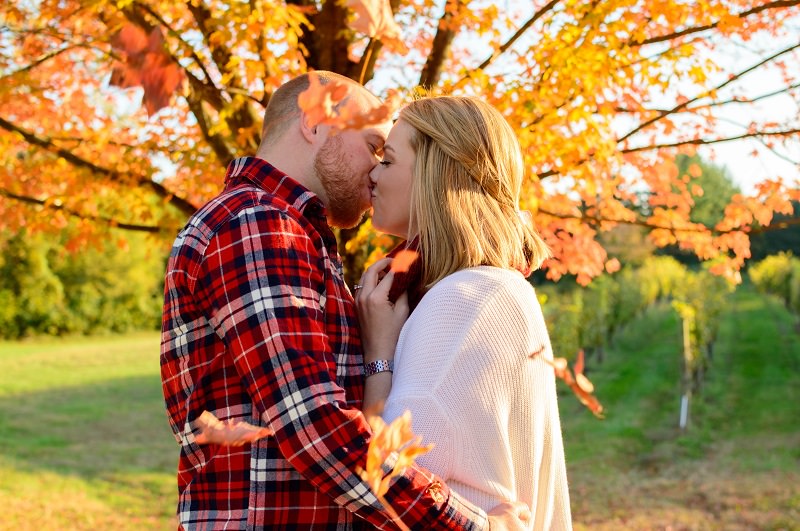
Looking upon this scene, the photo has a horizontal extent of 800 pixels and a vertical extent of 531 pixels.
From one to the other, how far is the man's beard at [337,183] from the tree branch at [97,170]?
2.08 meters

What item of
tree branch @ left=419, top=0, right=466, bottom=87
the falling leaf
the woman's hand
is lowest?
the woman's hand

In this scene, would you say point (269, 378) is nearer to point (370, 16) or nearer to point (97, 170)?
point (370, 16)

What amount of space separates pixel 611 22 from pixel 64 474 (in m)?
8.17

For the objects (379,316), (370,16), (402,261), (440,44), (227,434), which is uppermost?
(440,44)

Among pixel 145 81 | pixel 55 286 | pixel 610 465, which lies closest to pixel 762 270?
pixel 610 465

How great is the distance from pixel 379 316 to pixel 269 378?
368 mm

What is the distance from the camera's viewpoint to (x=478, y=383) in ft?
5.09

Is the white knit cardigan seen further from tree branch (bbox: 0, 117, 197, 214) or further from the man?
tree branch (bbox: 0, 117, 197, 214)

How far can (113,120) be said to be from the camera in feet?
16.2

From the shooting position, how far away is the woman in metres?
1.54

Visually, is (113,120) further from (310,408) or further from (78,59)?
(310,408)

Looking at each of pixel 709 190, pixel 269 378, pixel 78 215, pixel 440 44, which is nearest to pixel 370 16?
pixel 269 378

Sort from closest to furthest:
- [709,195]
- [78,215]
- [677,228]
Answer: [78,215] < [677,228] < [709,195]

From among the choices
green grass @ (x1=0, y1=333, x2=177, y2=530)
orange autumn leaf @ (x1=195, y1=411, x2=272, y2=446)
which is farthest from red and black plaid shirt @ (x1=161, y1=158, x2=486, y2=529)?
Result: green grass @ (x1=0, y1=333, x2=177, y2=530)
